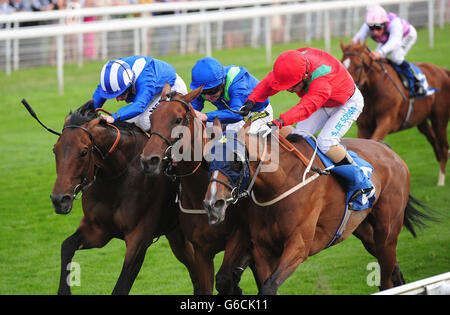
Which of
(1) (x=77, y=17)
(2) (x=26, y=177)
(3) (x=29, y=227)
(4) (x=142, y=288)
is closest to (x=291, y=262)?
(4) (x=142, y=288)

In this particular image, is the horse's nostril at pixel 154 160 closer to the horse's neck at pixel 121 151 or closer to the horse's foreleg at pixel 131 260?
the horse's neck at pixel 121 151

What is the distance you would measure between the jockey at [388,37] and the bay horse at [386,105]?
4.9 inches

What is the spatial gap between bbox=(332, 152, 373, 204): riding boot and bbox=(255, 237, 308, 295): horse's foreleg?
66cm

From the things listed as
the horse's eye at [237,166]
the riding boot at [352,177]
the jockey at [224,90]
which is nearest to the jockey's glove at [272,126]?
the jockey at [224,90]

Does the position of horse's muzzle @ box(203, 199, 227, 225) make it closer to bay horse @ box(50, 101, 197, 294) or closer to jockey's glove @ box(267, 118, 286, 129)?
jockey's glove @ box(267, 118, 286, 129)

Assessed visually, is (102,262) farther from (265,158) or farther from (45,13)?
(45,13)

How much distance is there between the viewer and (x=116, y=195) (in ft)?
17.3

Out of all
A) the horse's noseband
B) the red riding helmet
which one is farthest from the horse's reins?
the red riding helmet

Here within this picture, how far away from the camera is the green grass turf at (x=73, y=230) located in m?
6.75

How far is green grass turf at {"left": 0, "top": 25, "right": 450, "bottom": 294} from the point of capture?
6746 millimetres

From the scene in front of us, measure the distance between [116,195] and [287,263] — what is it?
134 cm

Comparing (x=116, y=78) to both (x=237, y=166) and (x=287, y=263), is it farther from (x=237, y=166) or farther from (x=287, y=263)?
(x=287, y=263)

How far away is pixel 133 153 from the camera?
5363 millimetres

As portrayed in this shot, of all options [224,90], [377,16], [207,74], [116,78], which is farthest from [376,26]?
[116,78]
